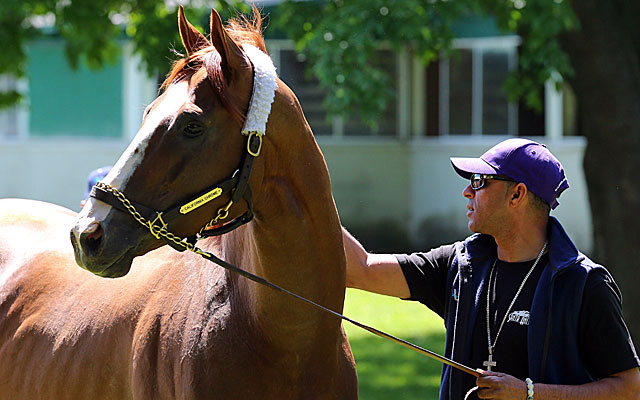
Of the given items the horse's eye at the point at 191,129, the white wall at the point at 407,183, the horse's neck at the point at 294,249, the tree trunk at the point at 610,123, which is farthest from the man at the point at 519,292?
the white wall at the point at 407,183

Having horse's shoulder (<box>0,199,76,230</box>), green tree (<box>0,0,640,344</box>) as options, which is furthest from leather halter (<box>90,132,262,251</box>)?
green tree (<box>0,0,640,344</box>)

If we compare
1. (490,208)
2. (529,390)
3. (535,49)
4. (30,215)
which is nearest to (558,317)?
(529,390)

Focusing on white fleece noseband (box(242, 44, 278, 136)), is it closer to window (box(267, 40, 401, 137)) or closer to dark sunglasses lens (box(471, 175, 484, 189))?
dark sunglasses lens (box(471, 175, 484, 189))

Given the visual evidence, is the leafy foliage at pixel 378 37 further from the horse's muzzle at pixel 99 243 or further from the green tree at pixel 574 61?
the horse's muzzle at pixel 99 243

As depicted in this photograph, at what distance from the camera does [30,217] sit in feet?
14.2

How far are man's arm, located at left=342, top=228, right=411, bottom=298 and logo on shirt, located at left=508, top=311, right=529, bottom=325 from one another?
586mm

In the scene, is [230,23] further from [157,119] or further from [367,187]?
[367,187]

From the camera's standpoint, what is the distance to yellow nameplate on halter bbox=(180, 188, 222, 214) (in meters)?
2.55

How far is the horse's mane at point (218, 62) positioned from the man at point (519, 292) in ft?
3.00

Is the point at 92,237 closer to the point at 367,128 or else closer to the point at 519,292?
the point at 519,292

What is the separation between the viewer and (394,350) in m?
9.48

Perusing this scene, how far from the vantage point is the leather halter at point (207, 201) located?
97.6 inches

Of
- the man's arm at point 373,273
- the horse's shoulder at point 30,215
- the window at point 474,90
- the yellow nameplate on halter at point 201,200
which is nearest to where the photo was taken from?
the yellow nameplate on halter at point 201,200

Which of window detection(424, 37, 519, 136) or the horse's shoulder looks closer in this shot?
the horse's shoulder
